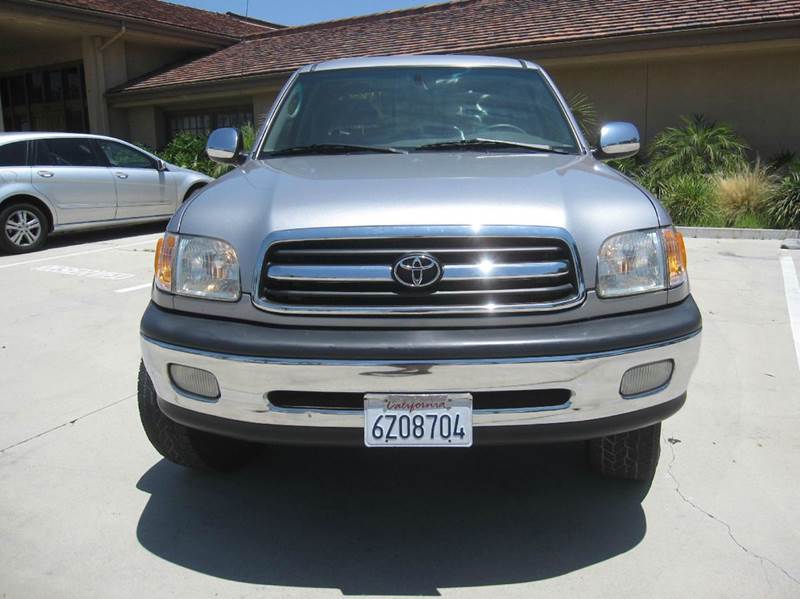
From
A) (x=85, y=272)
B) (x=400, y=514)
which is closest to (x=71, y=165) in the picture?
(x=85, y=272)

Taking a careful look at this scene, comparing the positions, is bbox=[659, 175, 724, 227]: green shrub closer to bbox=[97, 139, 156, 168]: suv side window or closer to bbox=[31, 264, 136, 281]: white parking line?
bbox=[31, 264, 136, 281]: white parking line

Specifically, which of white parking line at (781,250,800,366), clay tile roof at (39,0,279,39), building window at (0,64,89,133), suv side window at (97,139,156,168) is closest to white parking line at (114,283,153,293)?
suv side window at (97,139,156,168)

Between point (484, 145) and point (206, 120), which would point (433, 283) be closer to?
point (484, 145)

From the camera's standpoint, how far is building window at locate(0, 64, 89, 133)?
18.2m

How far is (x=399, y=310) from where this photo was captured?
2258mm

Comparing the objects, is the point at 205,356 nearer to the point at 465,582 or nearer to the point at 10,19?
the point at 465,582

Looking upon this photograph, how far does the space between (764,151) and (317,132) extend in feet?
34.7

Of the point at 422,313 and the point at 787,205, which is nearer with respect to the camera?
the point at 422,313

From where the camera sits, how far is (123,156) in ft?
33.7

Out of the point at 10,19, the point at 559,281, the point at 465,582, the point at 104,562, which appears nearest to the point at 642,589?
the point at 465,582

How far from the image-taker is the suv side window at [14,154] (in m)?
8.80

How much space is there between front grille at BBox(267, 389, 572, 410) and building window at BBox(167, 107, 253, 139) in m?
15.3

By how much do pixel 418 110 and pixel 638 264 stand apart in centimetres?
161

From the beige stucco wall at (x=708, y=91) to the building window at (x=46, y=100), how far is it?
1238 cm
